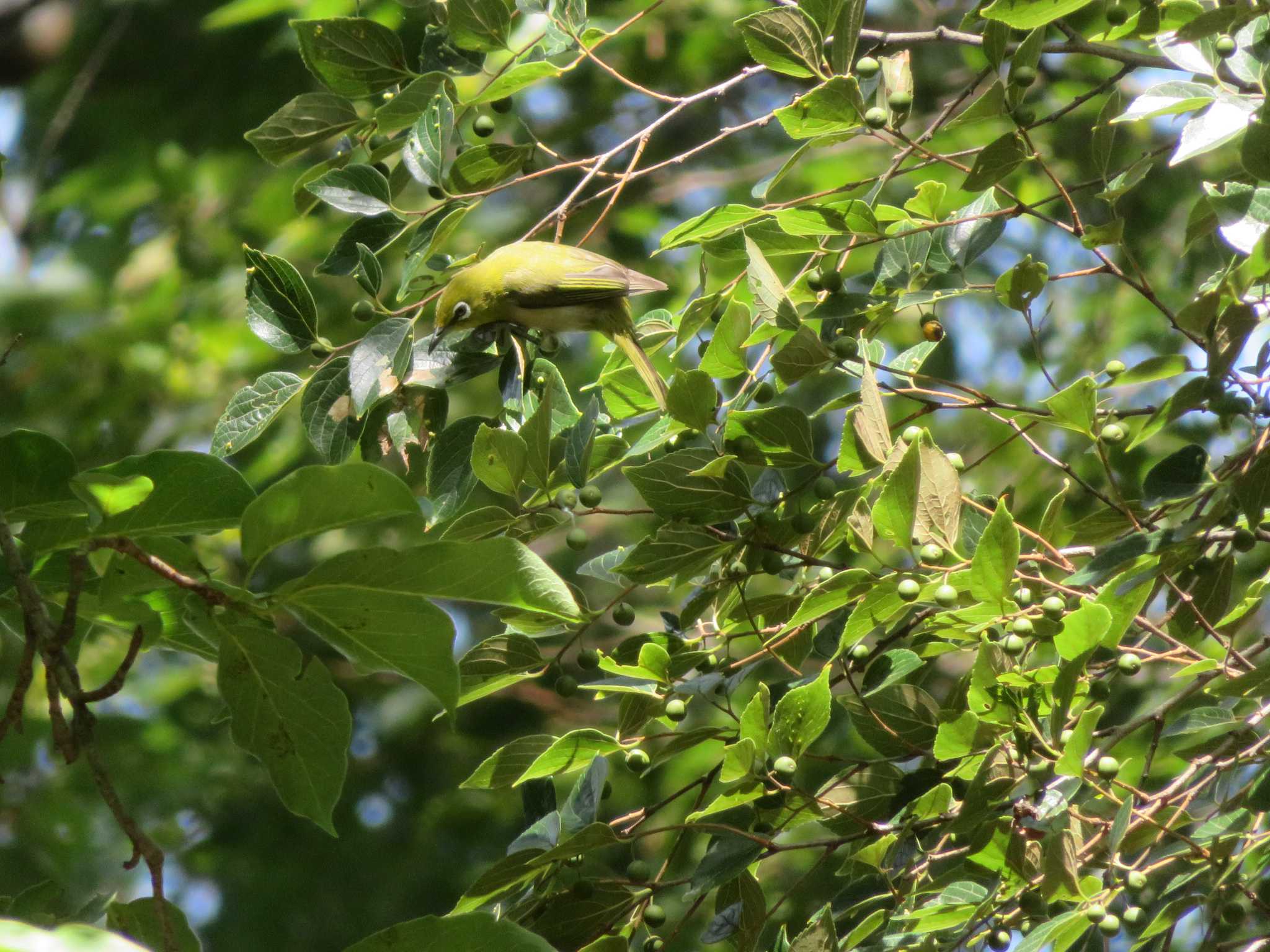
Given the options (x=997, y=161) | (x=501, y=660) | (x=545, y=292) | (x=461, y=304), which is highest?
(x=997, y=161)

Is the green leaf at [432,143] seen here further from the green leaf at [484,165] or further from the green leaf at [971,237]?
the green leaf at [971,237]

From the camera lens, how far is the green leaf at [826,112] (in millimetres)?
1772

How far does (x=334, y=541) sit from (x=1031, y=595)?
17.4 ft

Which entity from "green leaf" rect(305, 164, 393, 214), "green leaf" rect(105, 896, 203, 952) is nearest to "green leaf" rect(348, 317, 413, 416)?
"green leaf" rect(305, 164, 393, 214)

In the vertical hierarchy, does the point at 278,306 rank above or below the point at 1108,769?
above

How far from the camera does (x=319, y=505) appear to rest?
1.25m

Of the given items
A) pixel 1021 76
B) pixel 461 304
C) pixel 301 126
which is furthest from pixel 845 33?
pixel 461 304

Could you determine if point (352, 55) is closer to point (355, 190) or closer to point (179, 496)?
point (355, 190)

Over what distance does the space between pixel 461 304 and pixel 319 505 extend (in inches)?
75.3

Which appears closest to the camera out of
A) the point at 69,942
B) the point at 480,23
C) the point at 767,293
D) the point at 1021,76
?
the point at 69,942

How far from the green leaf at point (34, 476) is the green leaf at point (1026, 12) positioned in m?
1.27

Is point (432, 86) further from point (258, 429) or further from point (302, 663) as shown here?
point (302, 663)

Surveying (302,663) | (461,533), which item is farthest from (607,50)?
(302,663)

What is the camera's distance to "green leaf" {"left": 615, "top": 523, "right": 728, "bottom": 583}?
1.70 m
